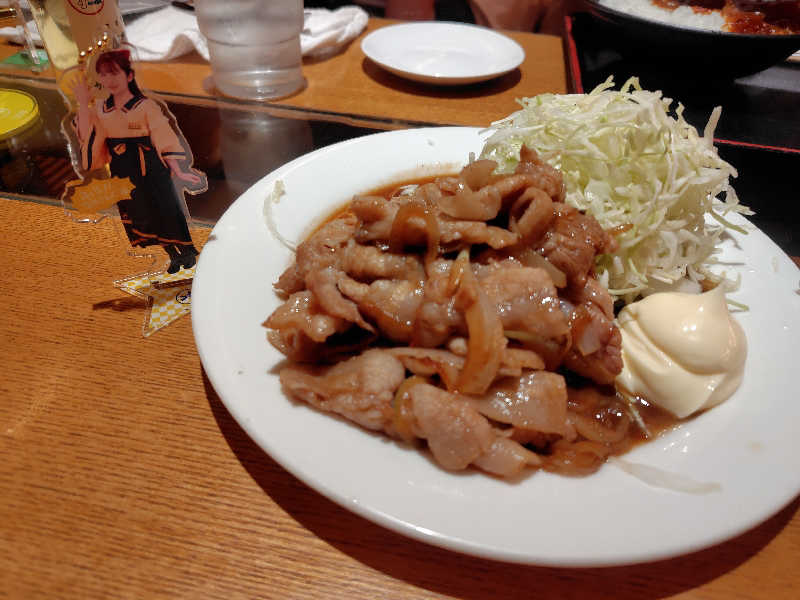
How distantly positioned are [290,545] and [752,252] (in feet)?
7.62

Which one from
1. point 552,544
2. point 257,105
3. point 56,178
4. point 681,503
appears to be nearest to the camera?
point 552,544

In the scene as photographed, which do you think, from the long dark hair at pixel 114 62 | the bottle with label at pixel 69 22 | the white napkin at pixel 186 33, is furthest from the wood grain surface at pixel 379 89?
the long dark hair at pixel 114 62

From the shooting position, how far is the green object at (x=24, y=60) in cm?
425

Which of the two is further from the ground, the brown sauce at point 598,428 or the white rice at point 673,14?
the white rice at point 673,14

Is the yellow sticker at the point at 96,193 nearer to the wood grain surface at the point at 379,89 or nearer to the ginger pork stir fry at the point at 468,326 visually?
the ginger pork stir fry at the point at 468,326

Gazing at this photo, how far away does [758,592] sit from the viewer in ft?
4.52

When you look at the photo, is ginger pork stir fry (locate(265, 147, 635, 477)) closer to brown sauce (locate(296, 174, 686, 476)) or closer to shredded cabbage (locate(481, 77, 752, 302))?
brown sauce (locate(296, 174, 686, 476))

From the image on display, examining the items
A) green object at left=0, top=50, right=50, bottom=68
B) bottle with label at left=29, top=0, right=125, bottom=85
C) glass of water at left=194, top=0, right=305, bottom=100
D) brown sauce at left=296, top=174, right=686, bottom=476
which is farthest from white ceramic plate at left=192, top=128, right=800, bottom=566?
green object at left=0, top=50, right=50, bottom=68

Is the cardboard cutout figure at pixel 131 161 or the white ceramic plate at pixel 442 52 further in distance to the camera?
the white ceramic plate at pixel 442 52

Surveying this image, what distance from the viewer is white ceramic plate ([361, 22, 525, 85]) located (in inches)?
159

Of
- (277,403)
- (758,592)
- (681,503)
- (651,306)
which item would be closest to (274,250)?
(277,403)

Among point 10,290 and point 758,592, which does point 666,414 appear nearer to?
point 758,592

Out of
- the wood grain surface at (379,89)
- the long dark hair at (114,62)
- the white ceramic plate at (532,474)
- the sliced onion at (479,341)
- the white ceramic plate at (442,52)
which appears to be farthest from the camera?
the white ceramic plate at (442,52)

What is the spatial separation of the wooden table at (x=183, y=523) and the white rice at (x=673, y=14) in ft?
11.8
